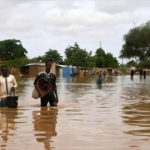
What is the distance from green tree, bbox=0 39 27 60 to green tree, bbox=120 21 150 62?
49.9m

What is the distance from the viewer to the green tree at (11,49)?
99.2 metres

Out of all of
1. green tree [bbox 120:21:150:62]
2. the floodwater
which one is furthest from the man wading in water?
green tree [bbox 120:21:150:62]

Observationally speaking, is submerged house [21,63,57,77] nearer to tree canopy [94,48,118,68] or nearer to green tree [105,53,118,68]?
tree canopy [94,48,118,68]

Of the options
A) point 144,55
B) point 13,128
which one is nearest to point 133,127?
point 13,128

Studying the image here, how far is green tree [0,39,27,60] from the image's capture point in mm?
99250

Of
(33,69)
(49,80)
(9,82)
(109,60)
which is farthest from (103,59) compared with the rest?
(9,82)

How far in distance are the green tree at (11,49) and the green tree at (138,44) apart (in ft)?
164

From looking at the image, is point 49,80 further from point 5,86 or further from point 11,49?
point 11,49

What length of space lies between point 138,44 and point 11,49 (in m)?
54.6

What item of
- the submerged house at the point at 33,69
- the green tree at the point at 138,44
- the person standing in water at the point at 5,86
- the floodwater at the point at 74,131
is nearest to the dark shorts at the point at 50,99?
the person standing in water at the point at 5,86

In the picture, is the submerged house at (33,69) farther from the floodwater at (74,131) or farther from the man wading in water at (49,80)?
the floodwater at (74,131)

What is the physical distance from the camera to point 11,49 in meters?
99.7

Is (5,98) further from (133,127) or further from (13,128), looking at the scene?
(133,127)

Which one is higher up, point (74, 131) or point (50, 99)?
point (50, 99)
